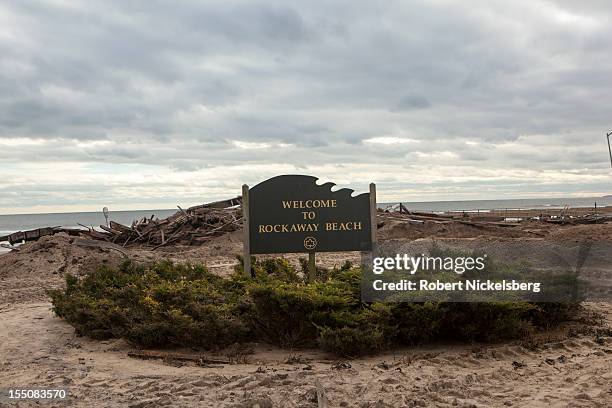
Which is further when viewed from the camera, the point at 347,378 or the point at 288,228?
the point at 288,228

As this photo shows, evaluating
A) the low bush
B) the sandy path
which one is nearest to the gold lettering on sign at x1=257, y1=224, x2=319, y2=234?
the low bush

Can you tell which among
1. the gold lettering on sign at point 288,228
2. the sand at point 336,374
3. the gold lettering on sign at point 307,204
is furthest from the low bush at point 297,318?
the gold lettering on sign at point 307,204

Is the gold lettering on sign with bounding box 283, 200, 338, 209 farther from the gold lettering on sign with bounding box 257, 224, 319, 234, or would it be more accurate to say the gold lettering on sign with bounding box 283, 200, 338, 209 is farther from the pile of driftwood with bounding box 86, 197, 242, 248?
the pile of driftwood with bounding box 86, 197, 242, 248

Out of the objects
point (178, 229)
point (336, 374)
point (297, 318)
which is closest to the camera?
point (336, 374)

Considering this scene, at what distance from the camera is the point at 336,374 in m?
5.45

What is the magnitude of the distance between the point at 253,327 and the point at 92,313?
214cm

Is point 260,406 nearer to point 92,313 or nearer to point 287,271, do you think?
point 92,313

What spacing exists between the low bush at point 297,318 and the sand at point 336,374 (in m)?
0.18

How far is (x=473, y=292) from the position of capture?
6406mm

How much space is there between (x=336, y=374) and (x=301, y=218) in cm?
393

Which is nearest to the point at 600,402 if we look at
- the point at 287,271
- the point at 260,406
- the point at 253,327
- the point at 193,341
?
the point at 260,406

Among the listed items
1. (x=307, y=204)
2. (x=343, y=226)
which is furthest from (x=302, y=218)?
(x=343, y=226)

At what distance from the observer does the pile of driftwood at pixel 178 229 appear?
20797mm

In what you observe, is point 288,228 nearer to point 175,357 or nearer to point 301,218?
point 301,218
